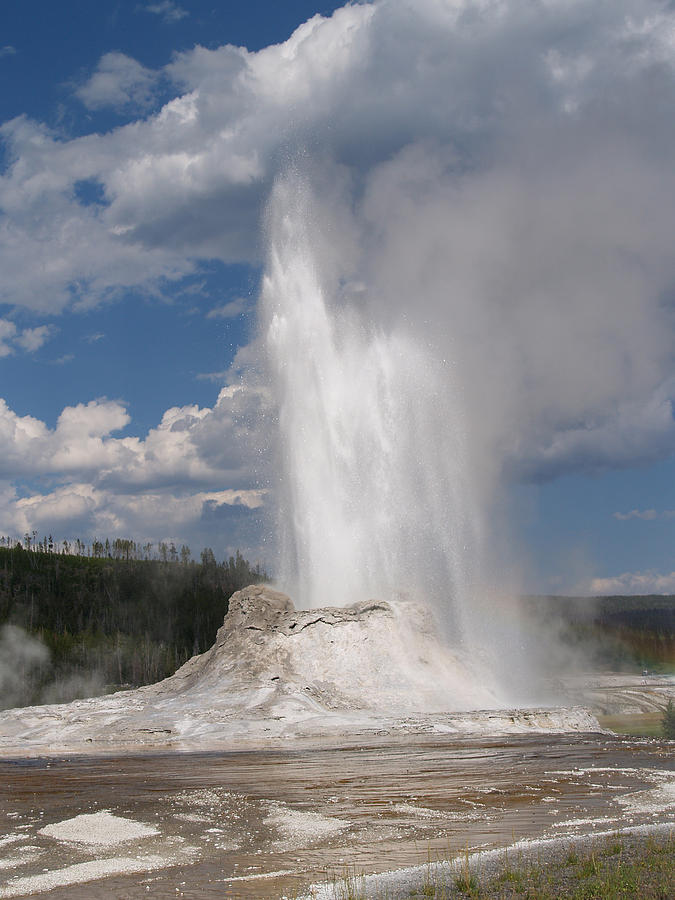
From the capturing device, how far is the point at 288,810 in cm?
1528

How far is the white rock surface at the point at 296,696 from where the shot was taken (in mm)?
26141

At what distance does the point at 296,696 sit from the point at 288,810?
13859mm

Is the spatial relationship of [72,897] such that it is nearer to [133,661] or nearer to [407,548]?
[407,548]

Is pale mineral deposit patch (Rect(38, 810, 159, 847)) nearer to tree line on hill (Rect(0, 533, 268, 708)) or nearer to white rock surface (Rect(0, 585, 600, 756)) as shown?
white rock surface (Rect(0, 585, 600, 756))

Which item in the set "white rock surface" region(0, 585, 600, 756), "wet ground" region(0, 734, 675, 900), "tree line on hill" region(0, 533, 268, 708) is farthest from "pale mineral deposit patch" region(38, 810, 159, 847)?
"tree line on hill" region(0, 533, 268, 708)

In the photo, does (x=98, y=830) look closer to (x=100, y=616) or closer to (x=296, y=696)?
(x=296, y=696)

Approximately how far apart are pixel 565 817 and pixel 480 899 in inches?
223

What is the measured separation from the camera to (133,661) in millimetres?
86250

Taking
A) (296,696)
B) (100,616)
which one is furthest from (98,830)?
(100,616)

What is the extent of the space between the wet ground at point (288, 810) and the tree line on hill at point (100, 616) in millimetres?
63558

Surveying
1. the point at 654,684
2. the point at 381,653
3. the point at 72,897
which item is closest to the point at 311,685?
the point at 381,653

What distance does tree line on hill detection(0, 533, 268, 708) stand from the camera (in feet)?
275

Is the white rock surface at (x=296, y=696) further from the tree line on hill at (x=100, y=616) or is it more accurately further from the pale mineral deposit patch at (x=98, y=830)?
the tree line on hill at (x=100, y=616)

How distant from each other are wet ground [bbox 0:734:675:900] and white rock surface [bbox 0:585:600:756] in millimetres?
3098
